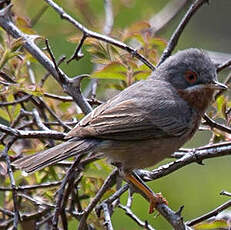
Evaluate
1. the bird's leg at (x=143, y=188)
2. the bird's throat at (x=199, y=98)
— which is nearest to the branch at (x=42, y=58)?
the bird's leg at (x=143, y=188)

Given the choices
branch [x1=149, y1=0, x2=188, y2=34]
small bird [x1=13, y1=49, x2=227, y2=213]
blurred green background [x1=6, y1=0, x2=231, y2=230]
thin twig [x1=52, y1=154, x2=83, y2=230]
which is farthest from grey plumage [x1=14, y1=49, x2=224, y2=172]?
branch [x1=149, y1=0, x2=188, y2=34]

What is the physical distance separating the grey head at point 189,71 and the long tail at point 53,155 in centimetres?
85

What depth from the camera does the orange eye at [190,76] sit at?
491cm

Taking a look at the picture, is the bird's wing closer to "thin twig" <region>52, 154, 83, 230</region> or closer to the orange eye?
the orange eye

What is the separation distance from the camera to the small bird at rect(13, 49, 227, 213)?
450cm

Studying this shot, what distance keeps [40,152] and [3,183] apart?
2.19 ft

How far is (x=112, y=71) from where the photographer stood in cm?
435

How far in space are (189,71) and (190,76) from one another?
0.04 meters

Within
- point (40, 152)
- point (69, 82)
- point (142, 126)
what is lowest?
point (142, 126)

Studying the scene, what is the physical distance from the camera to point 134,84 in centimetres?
470

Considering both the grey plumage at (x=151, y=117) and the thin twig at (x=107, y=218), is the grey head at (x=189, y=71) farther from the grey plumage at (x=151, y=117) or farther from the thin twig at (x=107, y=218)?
the thin twig at (x=107, y=218)

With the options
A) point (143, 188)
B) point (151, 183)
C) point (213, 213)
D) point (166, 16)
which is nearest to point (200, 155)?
point (213, 213)

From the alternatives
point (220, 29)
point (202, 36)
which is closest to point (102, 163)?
point (202, 36)

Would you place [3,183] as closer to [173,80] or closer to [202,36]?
[173,80]
